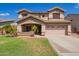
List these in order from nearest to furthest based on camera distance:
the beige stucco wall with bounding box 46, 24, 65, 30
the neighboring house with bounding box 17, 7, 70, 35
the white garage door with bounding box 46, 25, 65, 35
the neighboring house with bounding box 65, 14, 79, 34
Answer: the neighboring house with bounding box 17, 7, 70, 35, the white garage door with bounding box 46, 25, 65, 35, the beige stucco wall with bounding box 46, 24, 65, 30, the neighboring house with bounding box 65, 14, 79, 34

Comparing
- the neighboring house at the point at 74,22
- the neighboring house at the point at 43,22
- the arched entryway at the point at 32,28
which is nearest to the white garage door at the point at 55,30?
the neighboring house at the point at 43,22

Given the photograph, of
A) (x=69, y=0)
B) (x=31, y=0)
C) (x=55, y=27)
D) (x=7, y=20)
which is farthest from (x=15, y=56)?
(x=55, y=27)

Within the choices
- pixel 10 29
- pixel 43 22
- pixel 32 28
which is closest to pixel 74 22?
pixel 43 22

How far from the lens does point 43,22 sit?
24.3m

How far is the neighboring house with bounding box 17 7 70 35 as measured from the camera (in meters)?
23.6

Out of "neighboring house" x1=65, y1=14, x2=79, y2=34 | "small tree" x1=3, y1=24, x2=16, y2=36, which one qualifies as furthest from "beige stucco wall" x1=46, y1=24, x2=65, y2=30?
"small tree" x1=3, y1=24, x2=16, y2=36

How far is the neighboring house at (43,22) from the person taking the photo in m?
23.6

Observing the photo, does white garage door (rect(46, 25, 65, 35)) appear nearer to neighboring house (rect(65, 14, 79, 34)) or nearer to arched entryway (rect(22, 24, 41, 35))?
arched entryway (rect(22, 24, 41, 35))

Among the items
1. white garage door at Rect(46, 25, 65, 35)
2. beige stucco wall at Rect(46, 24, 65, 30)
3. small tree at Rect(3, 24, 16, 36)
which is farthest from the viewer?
beige stucco wall at Rect(46, 24, 65, 30)

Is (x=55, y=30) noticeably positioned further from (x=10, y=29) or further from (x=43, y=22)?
(x=10, y=29)

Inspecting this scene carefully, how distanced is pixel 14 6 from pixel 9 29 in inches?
147

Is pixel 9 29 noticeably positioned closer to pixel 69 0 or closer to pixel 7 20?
pixel 7 20

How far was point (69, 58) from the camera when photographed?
1170 cm

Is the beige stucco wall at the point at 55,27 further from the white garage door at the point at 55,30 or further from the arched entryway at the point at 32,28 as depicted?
the arched entryway at the point at 32,28
